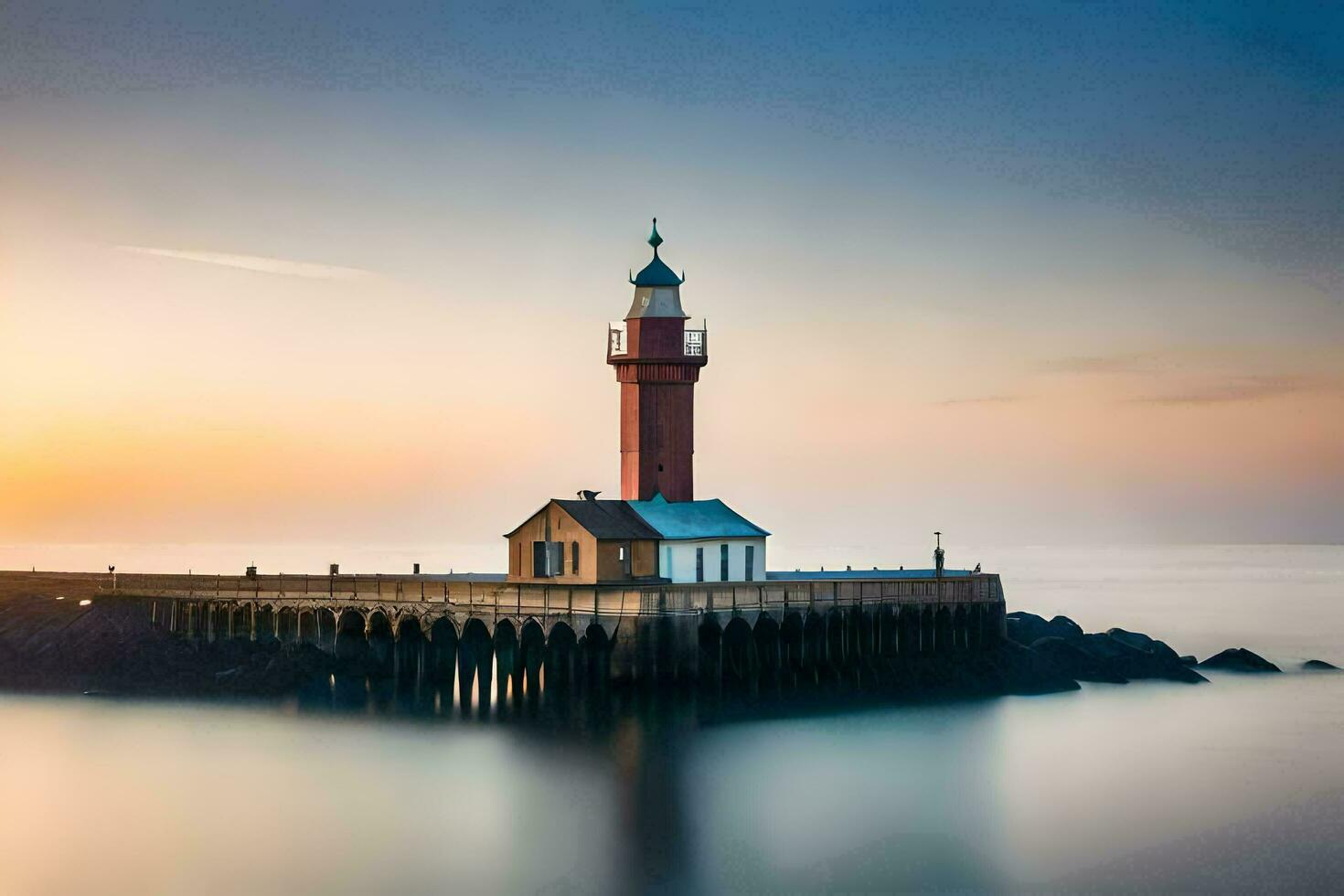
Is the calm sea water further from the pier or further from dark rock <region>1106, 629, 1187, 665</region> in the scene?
dark rock <region>1106, 629, 1187, 665</region>

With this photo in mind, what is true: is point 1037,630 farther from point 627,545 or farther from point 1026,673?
point 627,545

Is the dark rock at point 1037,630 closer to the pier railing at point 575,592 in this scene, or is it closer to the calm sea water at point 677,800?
the pier railing at point 575,592

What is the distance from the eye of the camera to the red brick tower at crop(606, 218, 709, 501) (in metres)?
65.0

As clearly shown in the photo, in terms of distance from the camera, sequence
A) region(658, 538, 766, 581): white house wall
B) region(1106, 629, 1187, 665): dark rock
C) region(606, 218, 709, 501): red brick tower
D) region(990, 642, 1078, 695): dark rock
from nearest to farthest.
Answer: region(658, 538, 766, 581): white house wall → region(990, 642, 1078, 695): dark rock → region(606, 218, 709, 501): red brick tower → region(1106, 629, 1187, 665): dark rock

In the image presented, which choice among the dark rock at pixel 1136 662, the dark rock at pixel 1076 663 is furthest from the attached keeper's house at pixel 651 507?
the dark rock at pixel 1136 662

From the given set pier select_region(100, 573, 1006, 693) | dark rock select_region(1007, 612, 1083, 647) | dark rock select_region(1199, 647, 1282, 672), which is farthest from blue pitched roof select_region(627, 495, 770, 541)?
dark rock select_region(1199, 647, 1282, 672)

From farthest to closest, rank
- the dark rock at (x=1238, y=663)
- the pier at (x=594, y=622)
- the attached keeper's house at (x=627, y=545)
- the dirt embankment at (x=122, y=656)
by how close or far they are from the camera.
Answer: the dark rock at (x=1238, y=663) < the dirt embankment at (x=122, y=656) < the attached keeper's house at (x=627, y=545) < the pier at (x=594, y=622)

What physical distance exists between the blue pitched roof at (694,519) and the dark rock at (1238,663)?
21.2 meters

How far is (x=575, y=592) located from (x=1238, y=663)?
3253cm

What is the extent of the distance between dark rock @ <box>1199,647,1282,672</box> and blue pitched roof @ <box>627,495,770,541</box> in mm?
21158

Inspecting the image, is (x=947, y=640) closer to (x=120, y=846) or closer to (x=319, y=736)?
(x=319, y=736)

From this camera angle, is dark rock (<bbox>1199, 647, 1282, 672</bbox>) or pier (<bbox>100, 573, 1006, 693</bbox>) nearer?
pier (<bbox>100, 573, 1006, 693</bbox>)

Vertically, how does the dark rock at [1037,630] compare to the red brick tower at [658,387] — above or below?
below

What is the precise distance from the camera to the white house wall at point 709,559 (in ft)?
198
